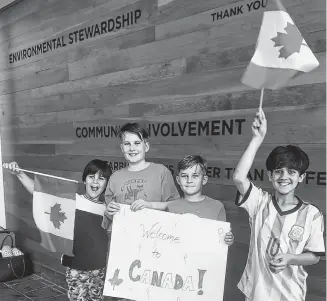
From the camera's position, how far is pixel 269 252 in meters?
1.39

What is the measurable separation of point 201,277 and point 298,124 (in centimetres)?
82

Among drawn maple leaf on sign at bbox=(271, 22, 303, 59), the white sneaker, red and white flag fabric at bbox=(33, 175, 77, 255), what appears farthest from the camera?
the white sneaker

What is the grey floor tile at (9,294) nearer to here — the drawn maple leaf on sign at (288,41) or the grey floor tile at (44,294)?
the grey floor tile at (44,294)

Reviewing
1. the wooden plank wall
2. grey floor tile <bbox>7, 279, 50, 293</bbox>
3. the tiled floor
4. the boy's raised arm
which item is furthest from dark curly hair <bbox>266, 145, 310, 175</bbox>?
grey floor tile <bbox>7, 279, 50, 293</bbox>

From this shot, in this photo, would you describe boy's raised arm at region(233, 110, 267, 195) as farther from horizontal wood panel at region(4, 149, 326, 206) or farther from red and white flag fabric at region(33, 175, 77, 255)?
red and white flag fabric at region(33, 175, 77, 255)

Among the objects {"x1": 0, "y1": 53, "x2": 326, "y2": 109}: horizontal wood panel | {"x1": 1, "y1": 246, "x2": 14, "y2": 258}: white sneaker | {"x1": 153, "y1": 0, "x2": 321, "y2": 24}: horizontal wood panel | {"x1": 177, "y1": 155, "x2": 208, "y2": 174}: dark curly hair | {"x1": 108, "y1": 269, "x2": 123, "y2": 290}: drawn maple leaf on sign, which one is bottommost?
{"x1": 1, "y1": 246, "x2": 14, "y2": 258}: white sneaker

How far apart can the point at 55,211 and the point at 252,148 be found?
130 centimetres

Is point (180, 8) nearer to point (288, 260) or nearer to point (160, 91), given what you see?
point (160, 91)

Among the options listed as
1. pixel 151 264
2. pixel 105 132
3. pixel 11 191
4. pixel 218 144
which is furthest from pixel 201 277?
pixel 11 191

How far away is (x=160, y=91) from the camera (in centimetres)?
217

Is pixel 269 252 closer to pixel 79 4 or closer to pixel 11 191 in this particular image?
pixel 79 4

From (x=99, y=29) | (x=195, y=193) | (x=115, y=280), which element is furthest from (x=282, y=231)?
(x=99, y=29)

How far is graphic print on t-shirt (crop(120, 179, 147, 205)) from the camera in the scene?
176 cm

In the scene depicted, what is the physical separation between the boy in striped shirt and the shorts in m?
0.90
